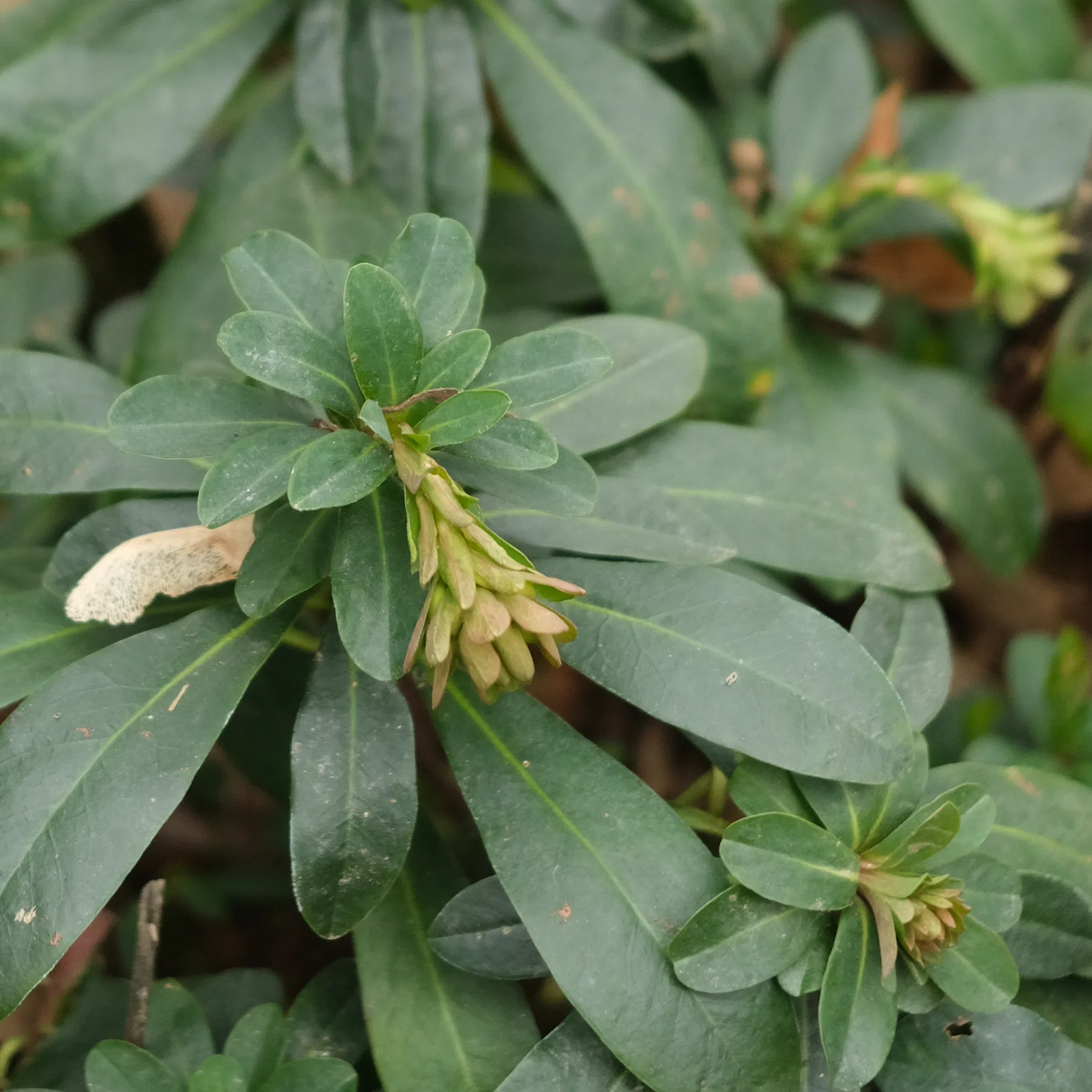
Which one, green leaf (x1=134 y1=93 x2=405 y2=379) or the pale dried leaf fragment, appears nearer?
the pale dried leaf fragment

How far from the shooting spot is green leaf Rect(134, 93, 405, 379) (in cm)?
105

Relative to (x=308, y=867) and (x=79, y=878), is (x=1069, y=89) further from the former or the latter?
(x=79, y=878)

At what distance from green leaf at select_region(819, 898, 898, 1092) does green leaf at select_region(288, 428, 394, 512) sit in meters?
0.49

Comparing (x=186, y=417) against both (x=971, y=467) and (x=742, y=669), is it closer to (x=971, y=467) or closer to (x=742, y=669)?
(x=742, y=669)

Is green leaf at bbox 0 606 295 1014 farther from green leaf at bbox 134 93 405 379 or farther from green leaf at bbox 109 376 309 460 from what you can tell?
green leaf at bbox 134 93 405 379

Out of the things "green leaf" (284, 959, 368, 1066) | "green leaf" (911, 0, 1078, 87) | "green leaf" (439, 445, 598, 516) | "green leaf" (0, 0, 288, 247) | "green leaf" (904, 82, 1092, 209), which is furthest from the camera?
"green leaf" (911, 0, 1078, 87)

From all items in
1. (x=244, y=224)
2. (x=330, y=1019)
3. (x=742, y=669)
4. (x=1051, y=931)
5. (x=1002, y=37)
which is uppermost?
(x=1002, y=37)

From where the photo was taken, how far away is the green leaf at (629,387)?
90 cm

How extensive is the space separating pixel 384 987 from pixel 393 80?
3.17 ft

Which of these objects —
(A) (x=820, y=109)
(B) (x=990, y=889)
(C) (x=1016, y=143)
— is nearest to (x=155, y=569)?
(B) (x=990, y=889)

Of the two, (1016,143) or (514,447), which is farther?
(1016,143)

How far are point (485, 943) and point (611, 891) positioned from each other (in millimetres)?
121

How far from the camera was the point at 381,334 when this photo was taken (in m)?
0.68

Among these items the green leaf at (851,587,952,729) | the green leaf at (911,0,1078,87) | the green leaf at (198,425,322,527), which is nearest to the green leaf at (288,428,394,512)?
the green leaf at (198,425,322,527)
